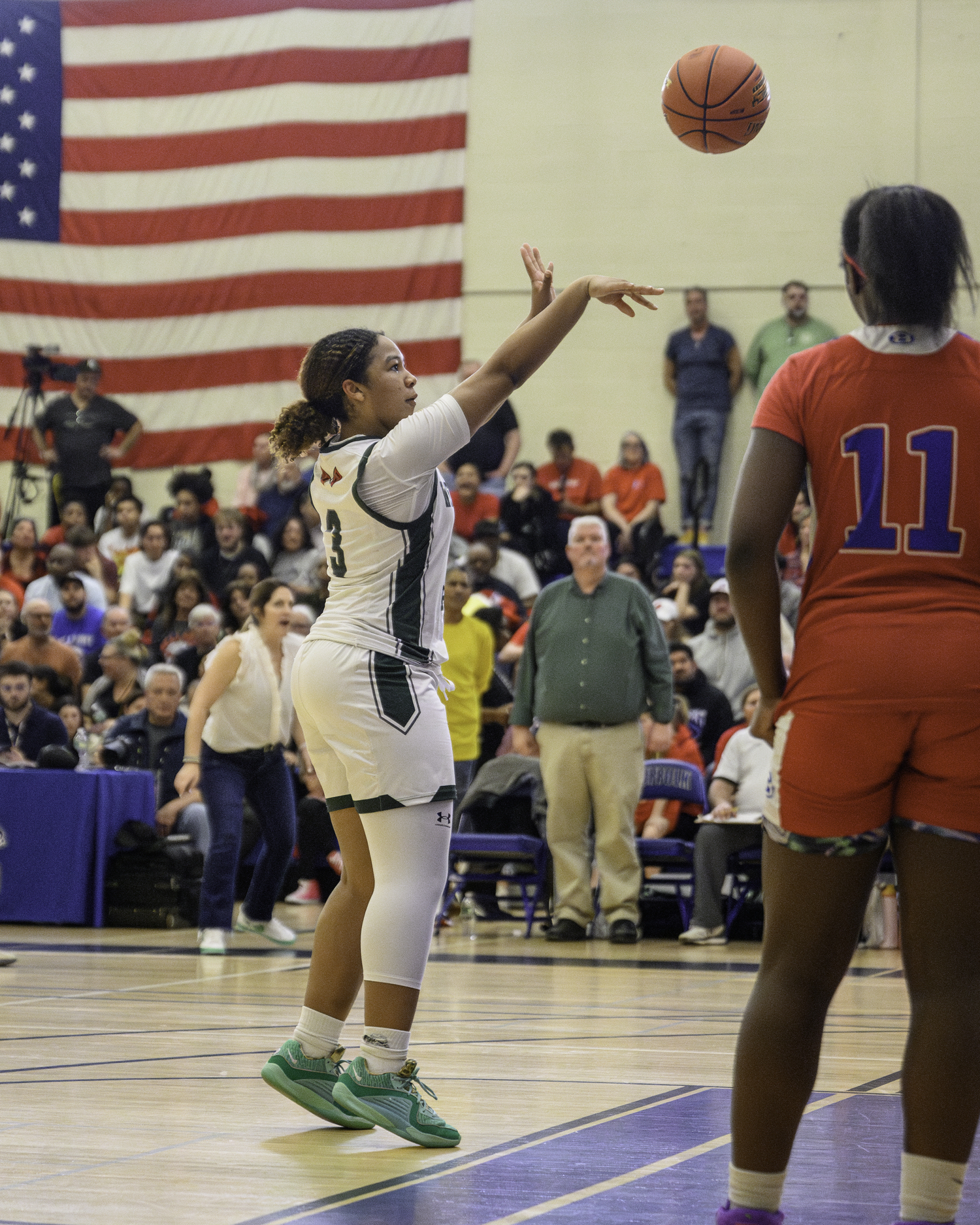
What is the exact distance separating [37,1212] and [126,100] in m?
17.7

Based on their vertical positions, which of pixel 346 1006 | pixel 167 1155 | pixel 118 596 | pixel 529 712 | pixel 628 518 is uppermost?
pixel 628 518

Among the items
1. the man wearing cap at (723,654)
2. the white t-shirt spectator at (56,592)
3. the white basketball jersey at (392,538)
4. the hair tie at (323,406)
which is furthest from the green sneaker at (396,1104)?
the white t-shirt spectator at (56,592)

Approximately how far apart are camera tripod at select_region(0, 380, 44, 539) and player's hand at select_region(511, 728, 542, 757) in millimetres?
8732

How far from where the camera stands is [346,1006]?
428cm

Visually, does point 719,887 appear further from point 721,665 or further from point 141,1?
point 141,1

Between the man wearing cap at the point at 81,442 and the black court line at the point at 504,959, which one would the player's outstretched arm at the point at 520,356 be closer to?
the black court line at the point at 504,959

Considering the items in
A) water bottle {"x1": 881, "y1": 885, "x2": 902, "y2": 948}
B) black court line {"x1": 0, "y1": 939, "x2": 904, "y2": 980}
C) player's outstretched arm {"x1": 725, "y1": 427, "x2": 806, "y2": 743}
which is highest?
player's outstretched arm {"x1": 725, "y1": 427, "x2": 806, "y2": 743}

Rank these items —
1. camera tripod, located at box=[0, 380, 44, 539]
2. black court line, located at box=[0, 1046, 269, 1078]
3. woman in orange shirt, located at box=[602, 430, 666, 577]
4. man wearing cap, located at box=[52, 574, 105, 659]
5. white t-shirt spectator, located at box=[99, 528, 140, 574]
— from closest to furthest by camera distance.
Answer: black court line, located at box=[0, 1046, 269, 1078] → man wearing cap, located at box=[52, 574, 105, 659] → woman in orange shirt, located at box=[602, 430, 666, 577] → white t-shirt spectator, located at box=[99, 528, 140, 574] → camera tripod, located at box=[0, 380, 44, 539]

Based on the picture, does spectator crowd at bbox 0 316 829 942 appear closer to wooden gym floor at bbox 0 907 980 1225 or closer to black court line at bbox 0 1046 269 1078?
wooden gym floor at bbox 0 907 980 1225

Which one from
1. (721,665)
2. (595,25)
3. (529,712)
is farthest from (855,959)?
(595,25)

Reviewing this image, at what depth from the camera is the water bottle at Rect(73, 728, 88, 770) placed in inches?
449

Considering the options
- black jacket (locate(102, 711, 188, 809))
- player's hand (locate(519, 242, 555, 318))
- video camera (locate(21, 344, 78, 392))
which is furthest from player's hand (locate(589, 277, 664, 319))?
video camera (locate(21, 344, 78, 392))

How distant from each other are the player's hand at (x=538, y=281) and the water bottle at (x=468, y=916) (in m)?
6.87

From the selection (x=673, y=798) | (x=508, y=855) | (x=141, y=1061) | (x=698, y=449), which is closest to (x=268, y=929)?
(x=508, y=855)
